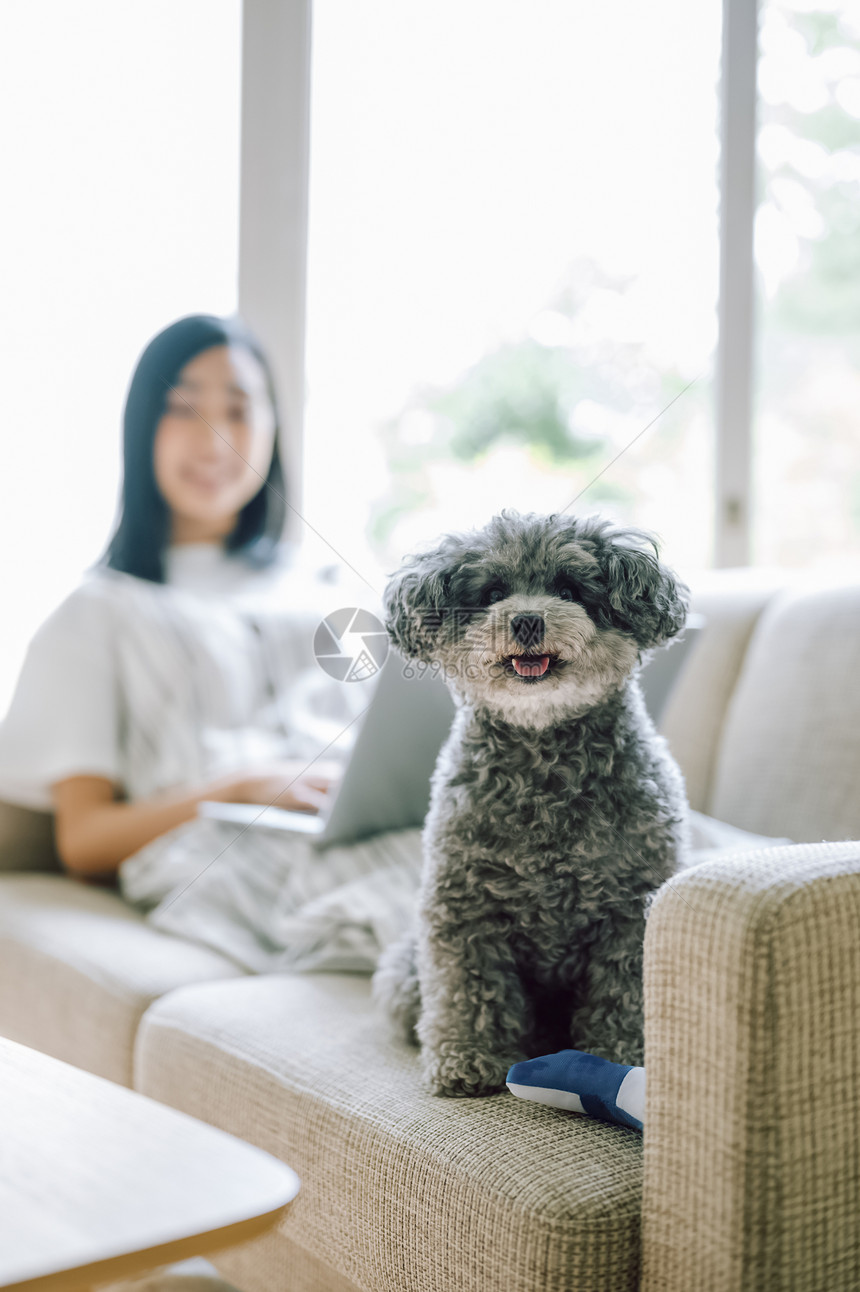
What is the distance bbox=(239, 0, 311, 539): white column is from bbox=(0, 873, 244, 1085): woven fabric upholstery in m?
1.71

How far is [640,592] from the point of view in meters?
0.77

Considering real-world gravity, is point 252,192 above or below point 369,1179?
above

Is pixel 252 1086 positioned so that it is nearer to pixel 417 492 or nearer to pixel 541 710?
pixel 541 710

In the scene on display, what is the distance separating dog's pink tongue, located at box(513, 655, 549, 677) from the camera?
77cm

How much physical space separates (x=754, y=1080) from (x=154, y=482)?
139 cm

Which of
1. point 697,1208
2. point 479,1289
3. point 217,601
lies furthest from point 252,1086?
point 217,601

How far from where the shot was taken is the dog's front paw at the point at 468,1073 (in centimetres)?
85

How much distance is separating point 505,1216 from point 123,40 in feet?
9.69

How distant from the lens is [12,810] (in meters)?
1.78

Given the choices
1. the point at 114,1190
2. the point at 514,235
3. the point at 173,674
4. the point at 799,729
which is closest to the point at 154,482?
the point at 173,674

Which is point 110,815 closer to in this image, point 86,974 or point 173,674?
point 173,674

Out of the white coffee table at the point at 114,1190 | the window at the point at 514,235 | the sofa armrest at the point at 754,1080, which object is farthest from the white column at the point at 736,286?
the white coffee table at the point at 114,1190

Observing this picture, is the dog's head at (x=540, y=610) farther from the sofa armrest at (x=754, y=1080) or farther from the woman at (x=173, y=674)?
the woman at (x=173, y=674)

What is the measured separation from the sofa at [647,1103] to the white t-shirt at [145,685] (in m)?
0.44
